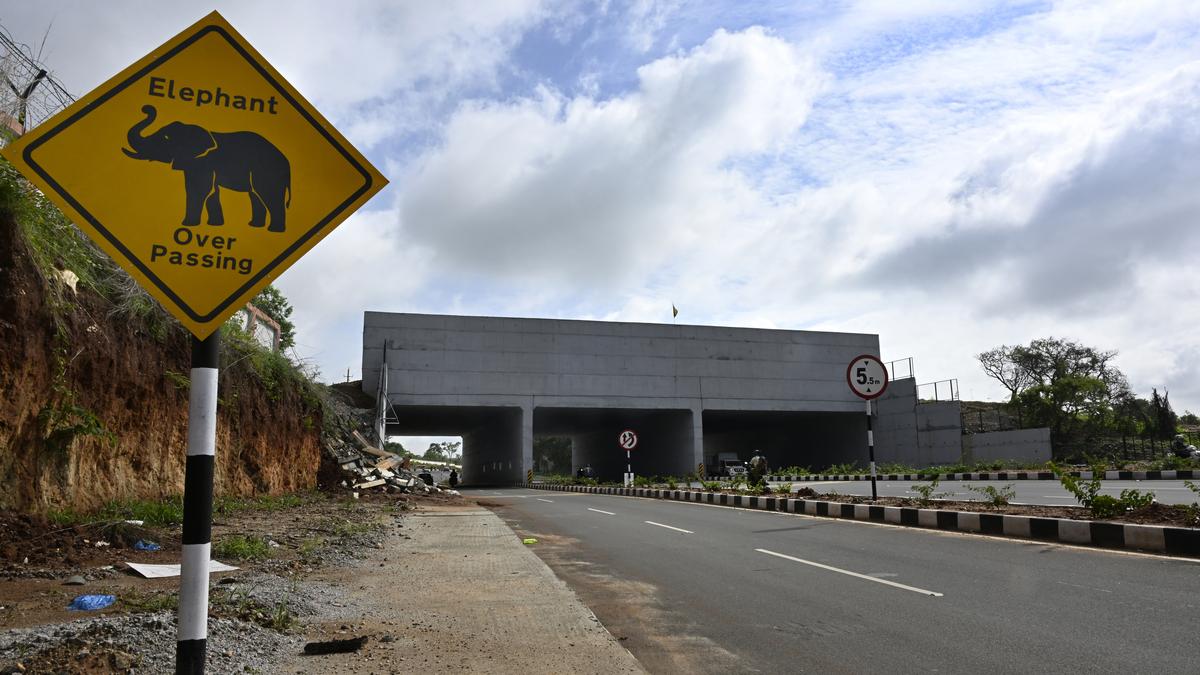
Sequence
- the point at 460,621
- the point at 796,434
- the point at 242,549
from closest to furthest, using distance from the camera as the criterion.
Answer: the point at 460,621 → the point at 242,549 → the point at 796,434

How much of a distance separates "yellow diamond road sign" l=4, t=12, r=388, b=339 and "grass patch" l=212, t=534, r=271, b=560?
19.2 feet

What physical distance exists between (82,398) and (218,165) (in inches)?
312

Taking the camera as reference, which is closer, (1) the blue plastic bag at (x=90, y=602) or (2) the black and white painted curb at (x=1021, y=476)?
(1) the blue plastic bag at (x=90, y=602)

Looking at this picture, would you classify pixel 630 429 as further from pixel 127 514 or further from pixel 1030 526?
pixel 127 514

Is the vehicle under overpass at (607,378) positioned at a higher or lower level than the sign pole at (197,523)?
higher

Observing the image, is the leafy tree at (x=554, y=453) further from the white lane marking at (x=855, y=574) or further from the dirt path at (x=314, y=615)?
the dirt path at (x=314, y=615)

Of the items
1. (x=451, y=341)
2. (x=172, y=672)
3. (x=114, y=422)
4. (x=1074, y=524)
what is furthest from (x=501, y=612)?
(x=451, y=341)

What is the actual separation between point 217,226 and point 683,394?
1673 inches

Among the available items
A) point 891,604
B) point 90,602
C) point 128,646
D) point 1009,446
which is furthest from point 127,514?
point 1009,446

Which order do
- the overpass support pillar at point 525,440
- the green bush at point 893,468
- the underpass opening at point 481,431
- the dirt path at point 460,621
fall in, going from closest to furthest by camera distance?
the dirt path at point 460,621, the green bush at point 893,468, the overpass support pillar at point 525,440, the underpass opening at point 481,431

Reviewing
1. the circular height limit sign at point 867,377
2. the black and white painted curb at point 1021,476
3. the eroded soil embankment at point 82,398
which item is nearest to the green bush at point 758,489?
the black and white painted curb at point 1021,476

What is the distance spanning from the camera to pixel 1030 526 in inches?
386

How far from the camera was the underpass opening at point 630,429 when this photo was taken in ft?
148

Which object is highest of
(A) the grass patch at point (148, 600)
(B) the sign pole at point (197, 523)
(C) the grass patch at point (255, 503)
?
(B) the sign pole at point (197, 523)
